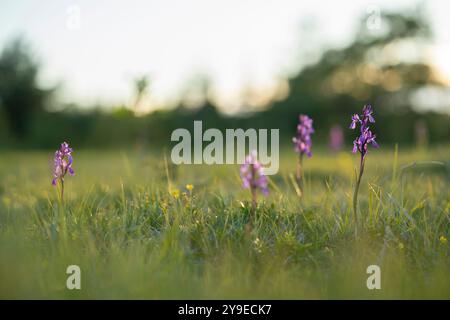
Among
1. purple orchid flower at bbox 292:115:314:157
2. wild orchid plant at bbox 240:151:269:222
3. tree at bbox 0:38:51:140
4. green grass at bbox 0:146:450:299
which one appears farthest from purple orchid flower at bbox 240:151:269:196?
tree at bbox 0:38:51:140

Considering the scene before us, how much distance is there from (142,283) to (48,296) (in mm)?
629

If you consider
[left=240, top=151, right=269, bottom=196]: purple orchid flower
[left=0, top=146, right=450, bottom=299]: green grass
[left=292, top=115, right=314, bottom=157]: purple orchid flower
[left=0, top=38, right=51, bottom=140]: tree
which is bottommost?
[left=0, top=146, right=450, bottom=299]: green grass

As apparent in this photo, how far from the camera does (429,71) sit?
29.9m

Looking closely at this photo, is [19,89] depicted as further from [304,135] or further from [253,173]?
[253,173]

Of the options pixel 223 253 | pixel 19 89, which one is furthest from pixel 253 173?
pixel 19 89

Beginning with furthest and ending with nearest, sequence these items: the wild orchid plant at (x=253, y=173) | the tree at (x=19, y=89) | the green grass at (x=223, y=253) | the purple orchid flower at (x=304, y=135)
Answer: the tree at (x=19, y=89)
the purple orchid flower at (x=304, y=135)
the wild orchid plant at (x=253, y=173)
the green grass at (x=223, y=253)

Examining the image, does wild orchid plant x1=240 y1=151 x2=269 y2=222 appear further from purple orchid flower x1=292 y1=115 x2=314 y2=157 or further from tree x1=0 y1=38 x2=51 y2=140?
tree x1=0 y1=38 x2=51 y2=140

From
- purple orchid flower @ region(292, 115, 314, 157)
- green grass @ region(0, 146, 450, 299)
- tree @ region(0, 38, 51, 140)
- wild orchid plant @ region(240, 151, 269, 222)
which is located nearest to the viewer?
green grass @ region(0, 146, 450, 299)

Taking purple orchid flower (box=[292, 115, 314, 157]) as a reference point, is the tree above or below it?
above

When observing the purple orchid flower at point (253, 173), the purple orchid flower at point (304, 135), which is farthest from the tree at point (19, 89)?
the purple orchid flower at point (253, 173)

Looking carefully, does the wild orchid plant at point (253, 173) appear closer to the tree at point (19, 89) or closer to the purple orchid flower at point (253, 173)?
the purple orchid flower at point (253, 173)

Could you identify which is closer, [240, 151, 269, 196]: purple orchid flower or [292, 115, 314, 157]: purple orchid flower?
[240, 151, 269, 196]: purple orchid flower
